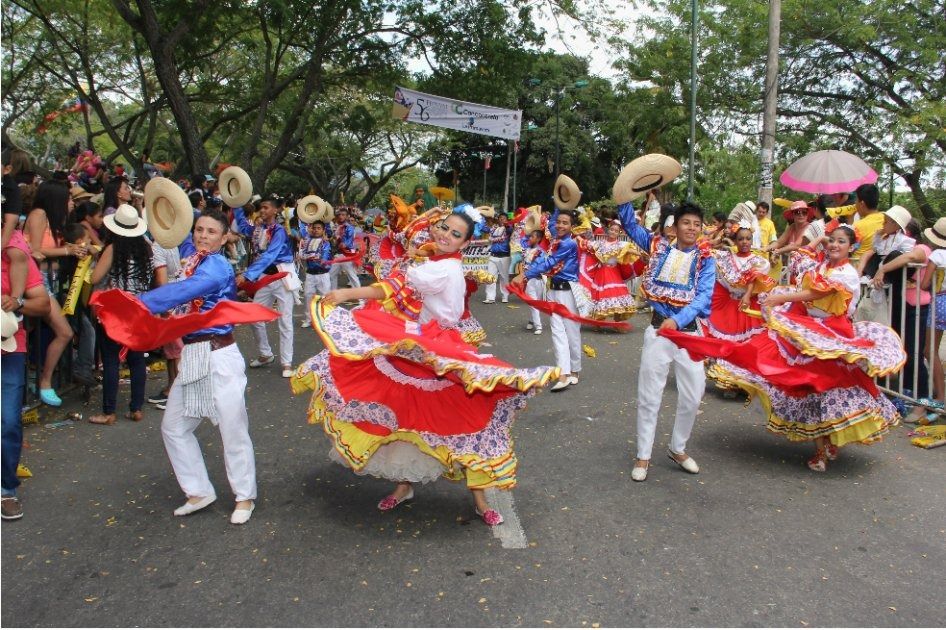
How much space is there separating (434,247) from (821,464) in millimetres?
3348

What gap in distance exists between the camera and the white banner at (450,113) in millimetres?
17234

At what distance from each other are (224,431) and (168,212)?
139 cm

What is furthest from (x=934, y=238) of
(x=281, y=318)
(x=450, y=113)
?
(x=450, y=113)

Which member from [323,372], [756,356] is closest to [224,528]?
[323,372]

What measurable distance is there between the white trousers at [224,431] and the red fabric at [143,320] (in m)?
0.30

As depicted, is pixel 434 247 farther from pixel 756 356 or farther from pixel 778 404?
pixel 778 404

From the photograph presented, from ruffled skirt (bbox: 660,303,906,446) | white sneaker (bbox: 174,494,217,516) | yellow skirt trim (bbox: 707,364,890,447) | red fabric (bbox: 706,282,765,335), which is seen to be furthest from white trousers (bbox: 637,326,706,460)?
red fabric (bbox: 706,282,765,335)

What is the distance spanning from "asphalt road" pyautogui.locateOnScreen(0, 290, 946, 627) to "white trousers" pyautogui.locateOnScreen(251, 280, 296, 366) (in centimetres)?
243

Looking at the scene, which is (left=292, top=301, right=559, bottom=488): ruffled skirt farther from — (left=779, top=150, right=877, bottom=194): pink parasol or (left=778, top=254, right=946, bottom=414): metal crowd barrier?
(left=779, top=150, right=877, bottom=194): pink parasol

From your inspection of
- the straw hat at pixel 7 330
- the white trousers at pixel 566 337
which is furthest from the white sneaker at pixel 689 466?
the straw hat at pixel 7 330

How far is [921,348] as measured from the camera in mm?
7223

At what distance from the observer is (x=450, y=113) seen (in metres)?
17.6

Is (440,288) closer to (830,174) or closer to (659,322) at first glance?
(659,322)

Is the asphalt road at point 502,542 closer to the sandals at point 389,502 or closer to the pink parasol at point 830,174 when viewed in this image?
the sandals at point 389,502
